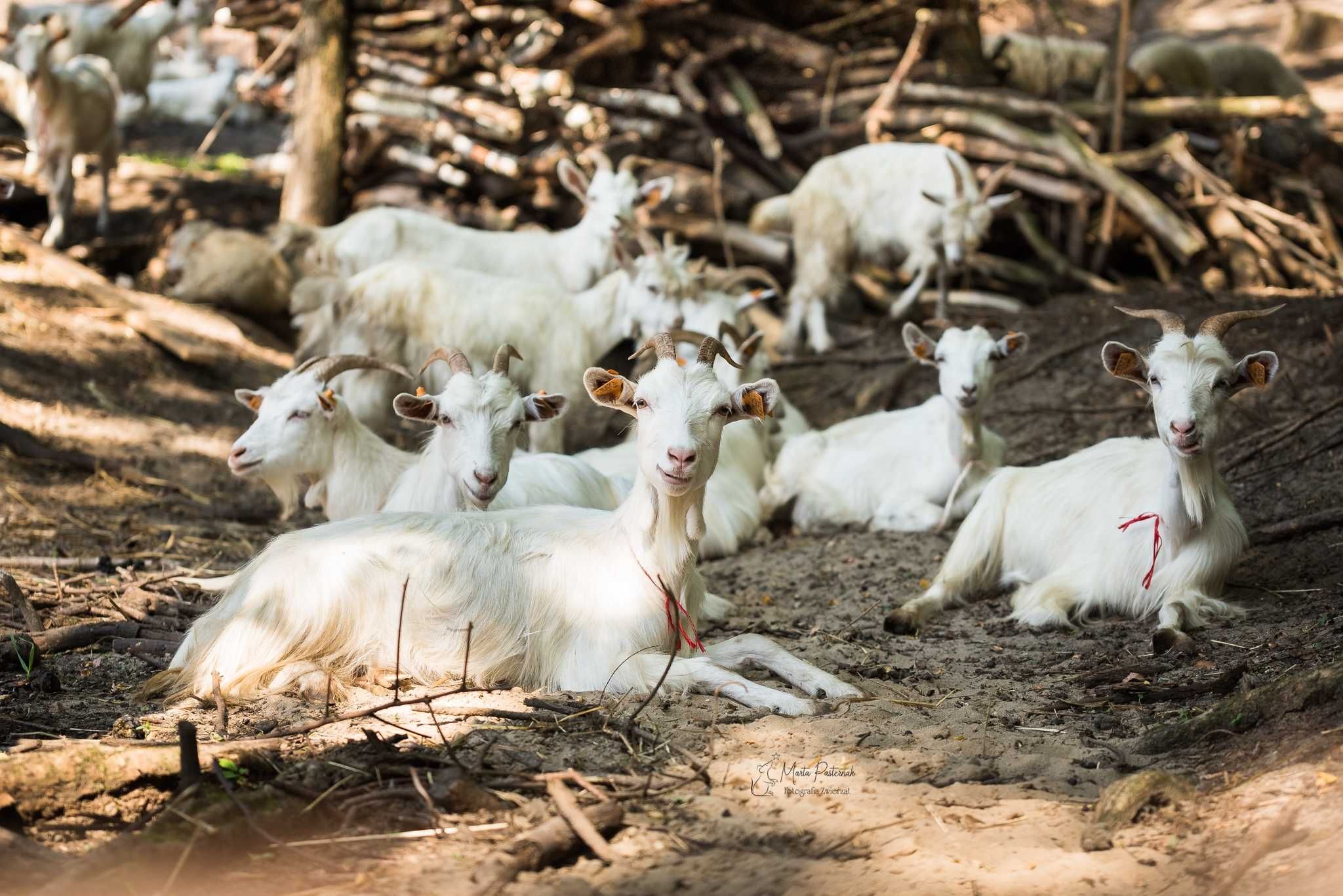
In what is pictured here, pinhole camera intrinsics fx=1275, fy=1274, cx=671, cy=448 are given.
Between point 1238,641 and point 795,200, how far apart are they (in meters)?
7.10

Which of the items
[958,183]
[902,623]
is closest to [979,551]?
[902,623]

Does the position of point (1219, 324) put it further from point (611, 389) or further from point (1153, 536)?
point (611, 389)

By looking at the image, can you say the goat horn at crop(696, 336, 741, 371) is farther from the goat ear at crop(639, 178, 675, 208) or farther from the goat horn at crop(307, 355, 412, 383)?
the goat ear at crop(639, 178, 675, 208)

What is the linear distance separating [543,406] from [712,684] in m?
1.74

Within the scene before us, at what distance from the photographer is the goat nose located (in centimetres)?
448

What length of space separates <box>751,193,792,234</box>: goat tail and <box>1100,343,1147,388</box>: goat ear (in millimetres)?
6107

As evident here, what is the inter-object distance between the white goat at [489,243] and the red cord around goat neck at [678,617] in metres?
5.35

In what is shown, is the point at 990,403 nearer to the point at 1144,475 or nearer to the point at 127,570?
the point at 1144,475

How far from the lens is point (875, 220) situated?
11000mm

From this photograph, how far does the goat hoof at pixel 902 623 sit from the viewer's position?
5.59m

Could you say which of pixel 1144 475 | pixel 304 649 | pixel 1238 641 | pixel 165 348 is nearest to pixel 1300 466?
pixel 1144 475

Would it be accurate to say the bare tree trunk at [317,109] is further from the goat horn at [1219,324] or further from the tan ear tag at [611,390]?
the goat horn at [1219,324]

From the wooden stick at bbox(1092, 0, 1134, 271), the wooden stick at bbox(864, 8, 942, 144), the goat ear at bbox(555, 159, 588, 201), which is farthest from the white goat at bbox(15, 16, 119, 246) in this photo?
the wooden stick at bbox(1092, 0, 1134, 271)

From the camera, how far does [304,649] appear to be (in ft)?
15.4
